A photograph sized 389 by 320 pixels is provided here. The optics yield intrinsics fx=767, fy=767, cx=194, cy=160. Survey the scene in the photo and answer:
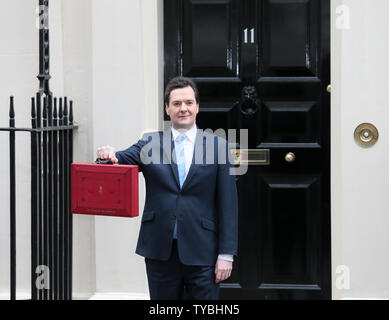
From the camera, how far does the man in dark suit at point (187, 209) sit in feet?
12.7

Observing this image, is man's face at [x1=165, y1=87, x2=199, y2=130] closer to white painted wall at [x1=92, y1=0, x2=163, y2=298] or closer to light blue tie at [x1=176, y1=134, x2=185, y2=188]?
light blue tie at [x1=176, y1=134, x2=185, y2=188]

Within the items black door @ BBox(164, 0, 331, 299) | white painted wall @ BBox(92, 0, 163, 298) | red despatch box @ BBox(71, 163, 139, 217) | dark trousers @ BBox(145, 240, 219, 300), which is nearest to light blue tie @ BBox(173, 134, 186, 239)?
red despatch box @ BBox(71, 163, 139, 217)

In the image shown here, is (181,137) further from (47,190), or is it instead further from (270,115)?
(270,115)

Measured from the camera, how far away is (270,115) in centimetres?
553

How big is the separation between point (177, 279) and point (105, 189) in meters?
0.59

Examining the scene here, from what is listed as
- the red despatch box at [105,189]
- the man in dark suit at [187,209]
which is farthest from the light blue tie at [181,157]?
the red despatch box at [105,189]
